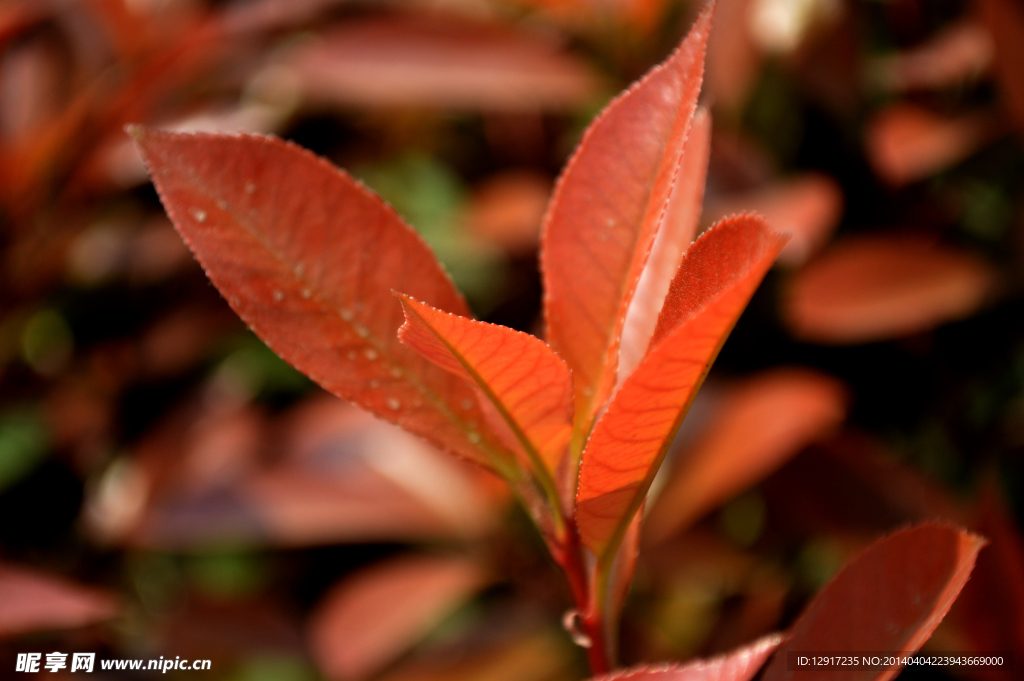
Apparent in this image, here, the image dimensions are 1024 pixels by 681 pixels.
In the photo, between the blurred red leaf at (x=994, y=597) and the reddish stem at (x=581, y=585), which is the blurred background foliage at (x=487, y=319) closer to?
the blurred red leaf at (x=994, y=597)

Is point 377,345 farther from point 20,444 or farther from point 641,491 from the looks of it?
point 20,444

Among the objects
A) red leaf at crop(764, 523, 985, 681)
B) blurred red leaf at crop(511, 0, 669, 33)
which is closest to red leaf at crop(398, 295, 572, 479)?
red leaf at crop(764, 523, 985, 681)

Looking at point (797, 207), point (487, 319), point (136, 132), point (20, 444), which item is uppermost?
point (136, 132)

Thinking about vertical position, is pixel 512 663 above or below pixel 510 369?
Answer: below

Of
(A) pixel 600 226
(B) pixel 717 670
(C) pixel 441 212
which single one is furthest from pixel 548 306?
(C) pixel 441 212

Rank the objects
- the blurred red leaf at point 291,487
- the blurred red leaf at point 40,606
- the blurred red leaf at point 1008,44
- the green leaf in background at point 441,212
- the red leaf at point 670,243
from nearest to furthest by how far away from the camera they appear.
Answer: the red leaf at point 670,243
the blurred red leaf at point 40,606
the blurred red leaf at point 1008,44
the blurred red leaf at point 291,487
the green leaf in background at point 441,212

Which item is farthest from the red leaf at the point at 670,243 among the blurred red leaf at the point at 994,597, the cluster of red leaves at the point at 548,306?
the blurred red leaf at the point at 994,597

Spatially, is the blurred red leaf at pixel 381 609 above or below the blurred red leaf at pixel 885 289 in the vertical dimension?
below
